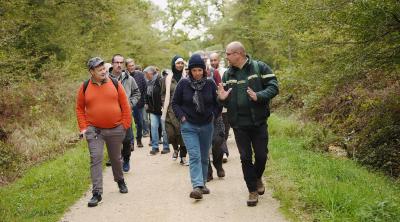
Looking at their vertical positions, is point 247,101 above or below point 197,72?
below

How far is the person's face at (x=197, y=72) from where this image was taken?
Answer: 23.6ft

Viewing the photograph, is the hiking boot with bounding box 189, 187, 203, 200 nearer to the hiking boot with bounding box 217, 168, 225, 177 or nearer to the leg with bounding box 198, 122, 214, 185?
the leg with bounding box 198, 122, 214, 185

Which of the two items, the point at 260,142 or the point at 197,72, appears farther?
the point at 197,72

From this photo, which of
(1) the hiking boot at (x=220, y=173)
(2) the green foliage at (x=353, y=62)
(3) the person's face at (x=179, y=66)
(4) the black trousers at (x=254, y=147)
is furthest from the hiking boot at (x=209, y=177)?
(2) the green foliage at (x=353, y=62)

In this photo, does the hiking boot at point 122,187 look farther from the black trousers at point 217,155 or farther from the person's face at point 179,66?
the person's face at point 179,66

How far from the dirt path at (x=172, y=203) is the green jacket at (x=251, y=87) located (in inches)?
46.7

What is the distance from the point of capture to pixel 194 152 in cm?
719

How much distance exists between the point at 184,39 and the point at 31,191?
47.1 meters

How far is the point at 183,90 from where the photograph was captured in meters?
7.34

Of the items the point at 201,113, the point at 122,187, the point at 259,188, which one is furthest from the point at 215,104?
the point at 122,187

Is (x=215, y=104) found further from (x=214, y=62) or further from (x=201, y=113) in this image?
(x=214, y=62)

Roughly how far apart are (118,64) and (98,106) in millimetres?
2589

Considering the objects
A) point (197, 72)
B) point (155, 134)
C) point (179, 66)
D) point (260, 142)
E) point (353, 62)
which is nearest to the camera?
point (260, 142)

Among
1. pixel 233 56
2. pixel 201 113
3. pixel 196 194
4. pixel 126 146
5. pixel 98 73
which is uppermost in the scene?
pixel 233 56
